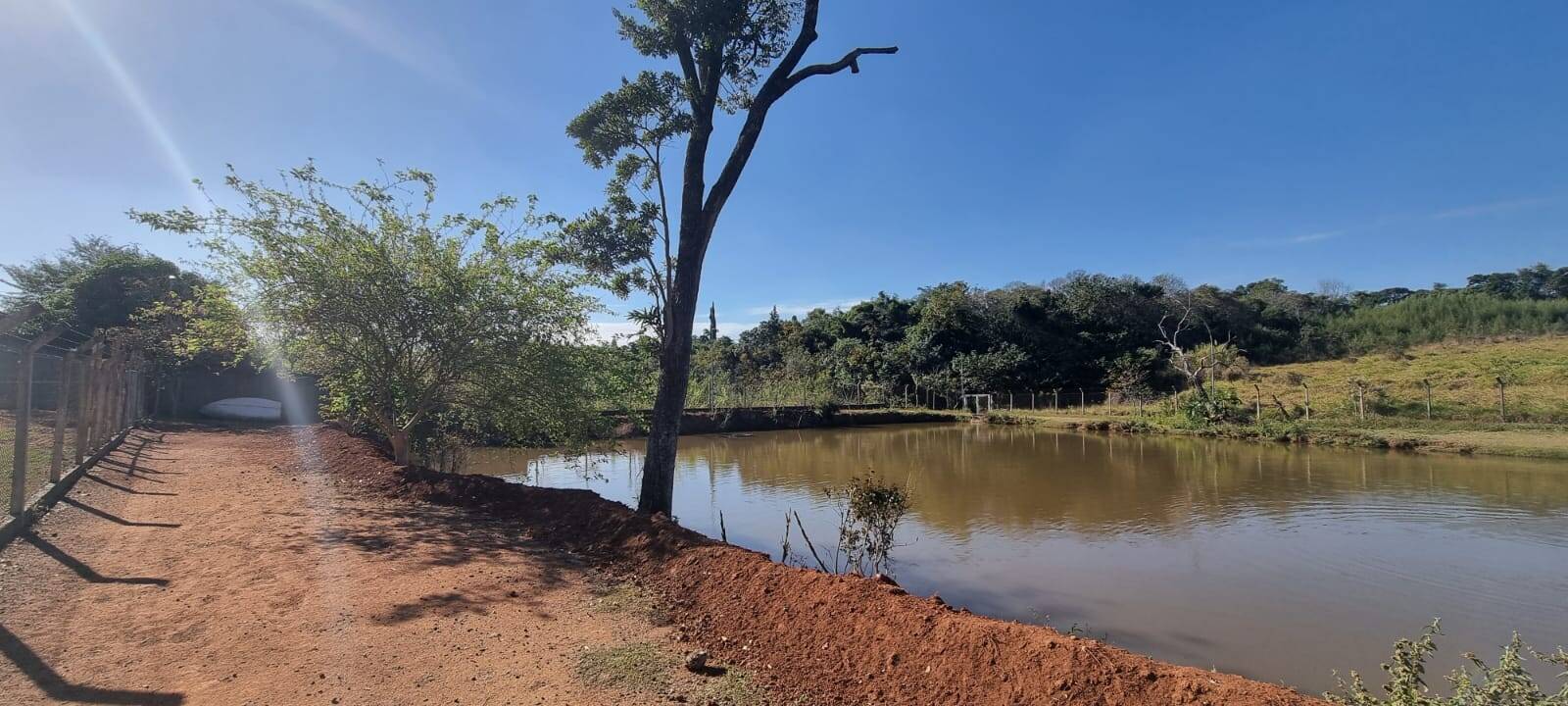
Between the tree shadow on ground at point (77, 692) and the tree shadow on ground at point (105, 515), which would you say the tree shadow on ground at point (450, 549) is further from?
the tree shadow on ground at point (77, 692)

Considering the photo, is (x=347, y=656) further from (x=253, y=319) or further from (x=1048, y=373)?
(x=1048, y=373)

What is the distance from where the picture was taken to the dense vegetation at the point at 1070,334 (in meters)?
36.6

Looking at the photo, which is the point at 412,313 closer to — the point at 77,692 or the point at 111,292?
the point at 77,692

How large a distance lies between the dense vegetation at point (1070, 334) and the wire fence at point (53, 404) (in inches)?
799

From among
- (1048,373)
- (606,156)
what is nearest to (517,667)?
(606,156)

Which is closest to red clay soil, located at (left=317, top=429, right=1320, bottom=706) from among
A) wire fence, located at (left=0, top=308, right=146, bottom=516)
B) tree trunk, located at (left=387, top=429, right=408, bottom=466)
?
wire fence, located at (left=0, top=308, right=146, bottom=516)

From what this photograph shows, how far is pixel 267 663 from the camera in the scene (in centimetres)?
342

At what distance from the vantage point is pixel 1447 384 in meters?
23.7

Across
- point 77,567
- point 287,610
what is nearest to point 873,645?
point 287,610

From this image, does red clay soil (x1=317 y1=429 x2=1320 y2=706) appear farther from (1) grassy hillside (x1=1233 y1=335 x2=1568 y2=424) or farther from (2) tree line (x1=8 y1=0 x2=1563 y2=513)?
(1) grassy hillside (x1=1233 y1=335 x2=1568 y2=424)

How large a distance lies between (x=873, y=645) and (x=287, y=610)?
3.58 meters

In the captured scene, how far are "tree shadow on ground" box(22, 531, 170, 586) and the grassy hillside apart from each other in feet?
91.2

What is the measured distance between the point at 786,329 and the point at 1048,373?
1609cm

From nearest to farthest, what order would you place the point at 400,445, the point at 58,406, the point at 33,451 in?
the point at 58,406 < the point at 33,451 < the point at 400,445
